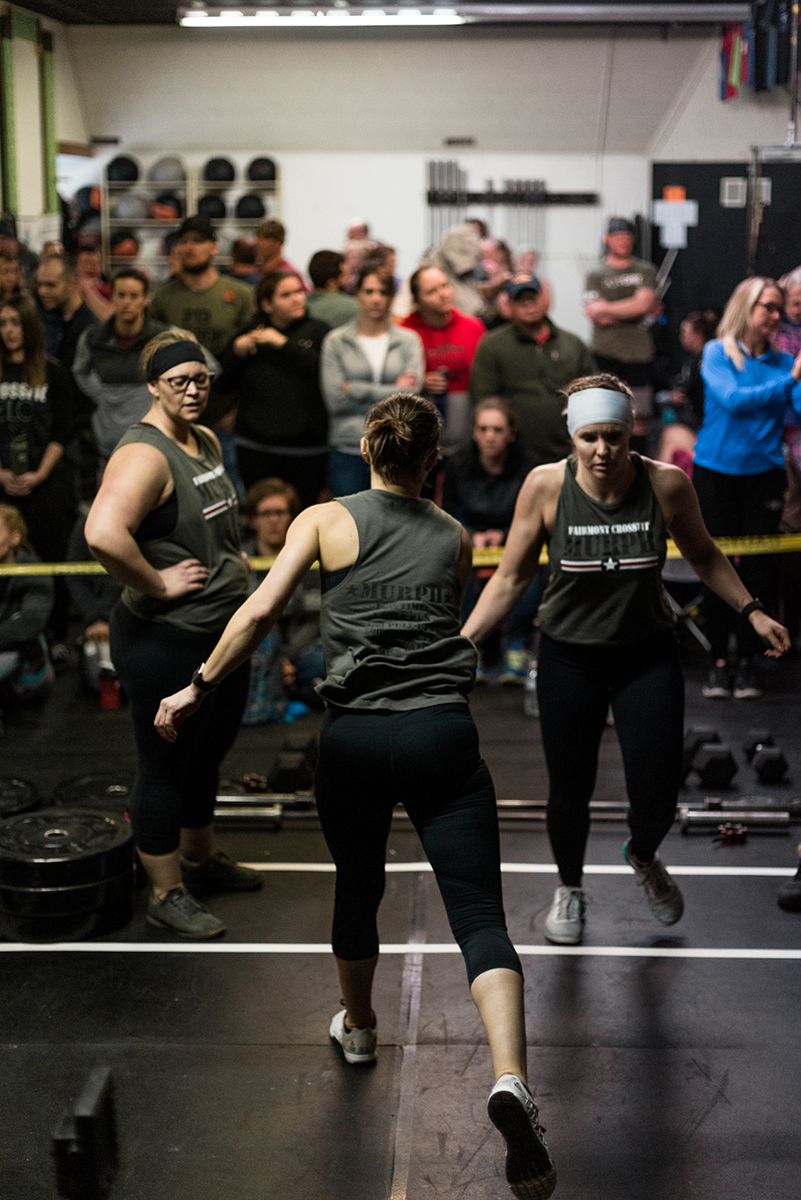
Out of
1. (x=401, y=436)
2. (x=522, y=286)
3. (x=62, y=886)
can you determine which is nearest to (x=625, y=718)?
(x=401, y=436)

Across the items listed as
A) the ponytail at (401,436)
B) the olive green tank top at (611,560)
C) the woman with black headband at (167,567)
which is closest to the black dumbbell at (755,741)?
the olive green tank top at (611,560)

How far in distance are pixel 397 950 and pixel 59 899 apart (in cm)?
101

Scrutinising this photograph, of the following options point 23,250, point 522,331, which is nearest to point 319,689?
point 522,331

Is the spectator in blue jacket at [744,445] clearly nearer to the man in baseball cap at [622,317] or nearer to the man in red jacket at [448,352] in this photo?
the man in red jacket at [448,352]

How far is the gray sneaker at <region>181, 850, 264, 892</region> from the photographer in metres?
4.10

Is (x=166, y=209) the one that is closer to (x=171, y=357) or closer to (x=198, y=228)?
(x=198, y=228)

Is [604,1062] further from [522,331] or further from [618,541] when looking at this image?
[522,331]

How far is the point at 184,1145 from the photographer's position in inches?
106

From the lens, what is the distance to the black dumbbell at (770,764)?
16.4 ft

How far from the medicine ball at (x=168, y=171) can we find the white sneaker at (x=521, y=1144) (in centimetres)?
1154

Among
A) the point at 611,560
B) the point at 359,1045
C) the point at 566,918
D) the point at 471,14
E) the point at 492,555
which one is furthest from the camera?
the point at 471,14

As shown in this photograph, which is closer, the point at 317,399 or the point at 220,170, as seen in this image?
the point at 317,399

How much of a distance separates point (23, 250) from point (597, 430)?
19.4ft

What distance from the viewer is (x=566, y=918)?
371cm
